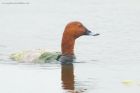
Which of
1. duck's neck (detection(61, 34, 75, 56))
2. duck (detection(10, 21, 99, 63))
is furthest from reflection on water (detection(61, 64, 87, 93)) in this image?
duck's neck (detection(61, 34, 75, 56))

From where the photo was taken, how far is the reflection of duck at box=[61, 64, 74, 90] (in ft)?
48.3

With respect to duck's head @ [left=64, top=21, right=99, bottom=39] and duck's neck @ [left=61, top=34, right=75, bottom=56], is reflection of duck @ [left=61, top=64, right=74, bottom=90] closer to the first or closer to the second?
duck's neck @ [left=61, top=34, right=75, bottom=56]

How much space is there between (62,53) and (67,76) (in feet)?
8.75

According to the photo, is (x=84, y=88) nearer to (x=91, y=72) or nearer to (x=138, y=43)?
(x=91, y=72)

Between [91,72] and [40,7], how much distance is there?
46.4 ft

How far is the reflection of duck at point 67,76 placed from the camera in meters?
14.7

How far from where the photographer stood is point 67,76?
16.1 metres

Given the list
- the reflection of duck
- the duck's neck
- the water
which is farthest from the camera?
the duck's neck

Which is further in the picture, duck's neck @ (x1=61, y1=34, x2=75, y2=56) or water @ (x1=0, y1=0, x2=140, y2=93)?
duck's neck @ (x1=61, y1=34, x2=75, y2=56)

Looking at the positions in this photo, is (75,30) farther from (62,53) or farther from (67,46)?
(62,53)

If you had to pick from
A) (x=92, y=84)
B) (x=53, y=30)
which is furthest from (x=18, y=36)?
(x=92, y=84)

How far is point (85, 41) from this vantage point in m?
22.2

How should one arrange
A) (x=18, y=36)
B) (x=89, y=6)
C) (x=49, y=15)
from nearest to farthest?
(x=18, y=36), (x=49, y=15), (x=89, y=6)

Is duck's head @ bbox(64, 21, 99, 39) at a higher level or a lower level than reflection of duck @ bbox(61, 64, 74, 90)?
higher
